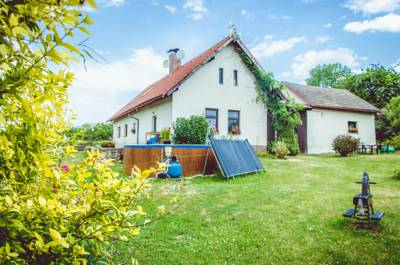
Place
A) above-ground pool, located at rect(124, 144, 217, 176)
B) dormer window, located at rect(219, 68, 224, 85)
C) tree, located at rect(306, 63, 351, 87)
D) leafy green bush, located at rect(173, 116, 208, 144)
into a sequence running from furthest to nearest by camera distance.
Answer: tree, located at rect(306, 63, 351, 87) < dormer window, located at rect(219, 68, 224, 85) < leafy green bush, located at rect(173, 116, 208, 144) < above-ground pool, located at rect(124, 144, 217, 176)

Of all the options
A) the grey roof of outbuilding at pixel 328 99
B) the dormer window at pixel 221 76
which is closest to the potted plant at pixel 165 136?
the dormer window at pixel 221 76

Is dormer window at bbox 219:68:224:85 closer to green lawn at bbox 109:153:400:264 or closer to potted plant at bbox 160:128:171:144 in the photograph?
potted plant at bbox 160:128:171:144

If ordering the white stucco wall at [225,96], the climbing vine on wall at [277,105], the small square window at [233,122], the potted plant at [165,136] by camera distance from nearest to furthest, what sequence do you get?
1. the potted plant at [165,136]
2. the white stucco wall at [225,96]
3. the small square window at [233,122]
4. the climbing vine on wall at [277,105]

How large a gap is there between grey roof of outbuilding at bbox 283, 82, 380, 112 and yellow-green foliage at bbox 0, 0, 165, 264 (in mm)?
19751

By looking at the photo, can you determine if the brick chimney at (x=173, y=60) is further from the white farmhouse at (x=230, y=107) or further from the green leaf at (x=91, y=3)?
the green leaf at (x=91, y=3)

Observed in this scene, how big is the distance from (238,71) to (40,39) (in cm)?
1629

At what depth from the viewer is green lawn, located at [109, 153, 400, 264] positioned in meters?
3.96

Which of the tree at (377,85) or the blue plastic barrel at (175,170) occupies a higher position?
the tree at (377,85)

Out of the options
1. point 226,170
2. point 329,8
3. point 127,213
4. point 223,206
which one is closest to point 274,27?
point 329,8

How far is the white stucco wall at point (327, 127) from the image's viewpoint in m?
19.7

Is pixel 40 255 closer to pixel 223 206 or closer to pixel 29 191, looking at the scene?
pixel 29 191

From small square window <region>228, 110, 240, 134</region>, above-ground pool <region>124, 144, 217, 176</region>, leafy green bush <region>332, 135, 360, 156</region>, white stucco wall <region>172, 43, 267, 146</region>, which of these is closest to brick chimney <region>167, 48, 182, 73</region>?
white stucco wall <region>172, 43, 267, 146</region>

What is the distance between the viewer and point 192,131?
1332 centimetres

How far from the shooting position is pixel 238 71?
666 inches
